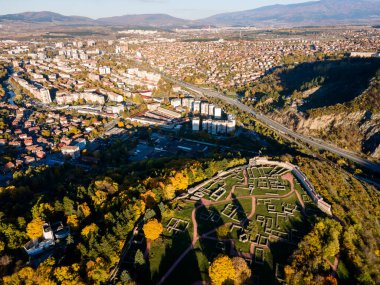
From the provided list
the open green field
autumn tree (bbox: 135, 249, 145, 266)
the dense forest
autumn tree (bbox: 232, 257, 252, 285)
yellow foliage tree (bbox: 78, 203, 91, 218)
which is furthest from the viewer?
yellow foliage tree (bbox: 78, 203, 91, 218)

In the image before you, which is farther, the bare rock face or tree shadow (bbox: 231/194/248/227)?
the bare rock face

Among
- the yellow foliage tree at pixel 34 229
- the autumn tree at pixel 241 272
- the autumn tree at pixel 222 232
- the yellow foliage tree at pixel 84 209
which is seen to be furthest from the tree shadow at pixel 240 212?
the yellow foliage tree at pixel 34 229

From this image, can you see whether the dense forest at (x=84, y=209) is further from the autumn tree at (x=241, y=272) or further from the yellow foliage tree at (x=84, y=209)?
the autumn tree at (x=241, y=272)

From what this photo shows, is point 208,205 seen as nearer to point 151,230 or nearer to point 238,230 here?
point 238,230

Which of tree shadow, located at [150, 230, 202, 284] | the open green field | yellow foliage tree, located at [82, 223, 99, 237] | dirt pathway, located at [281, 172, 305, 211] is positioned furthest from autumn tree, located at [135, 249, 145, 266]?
dirt pathway, located at [281, 172, 305, 211]

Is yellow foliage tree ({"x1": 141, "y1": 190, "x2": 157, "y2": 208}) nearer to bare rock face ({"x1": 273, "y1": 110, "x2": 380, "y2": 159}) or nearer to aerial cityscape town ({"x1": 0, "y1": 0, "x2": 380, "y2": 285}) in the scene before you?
aerial cityscape town ({"x1": 0, "y1": 0, "x2": 380, "y2": 285})

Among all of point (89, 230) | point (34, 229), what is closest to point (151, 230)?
point (89, 230)
